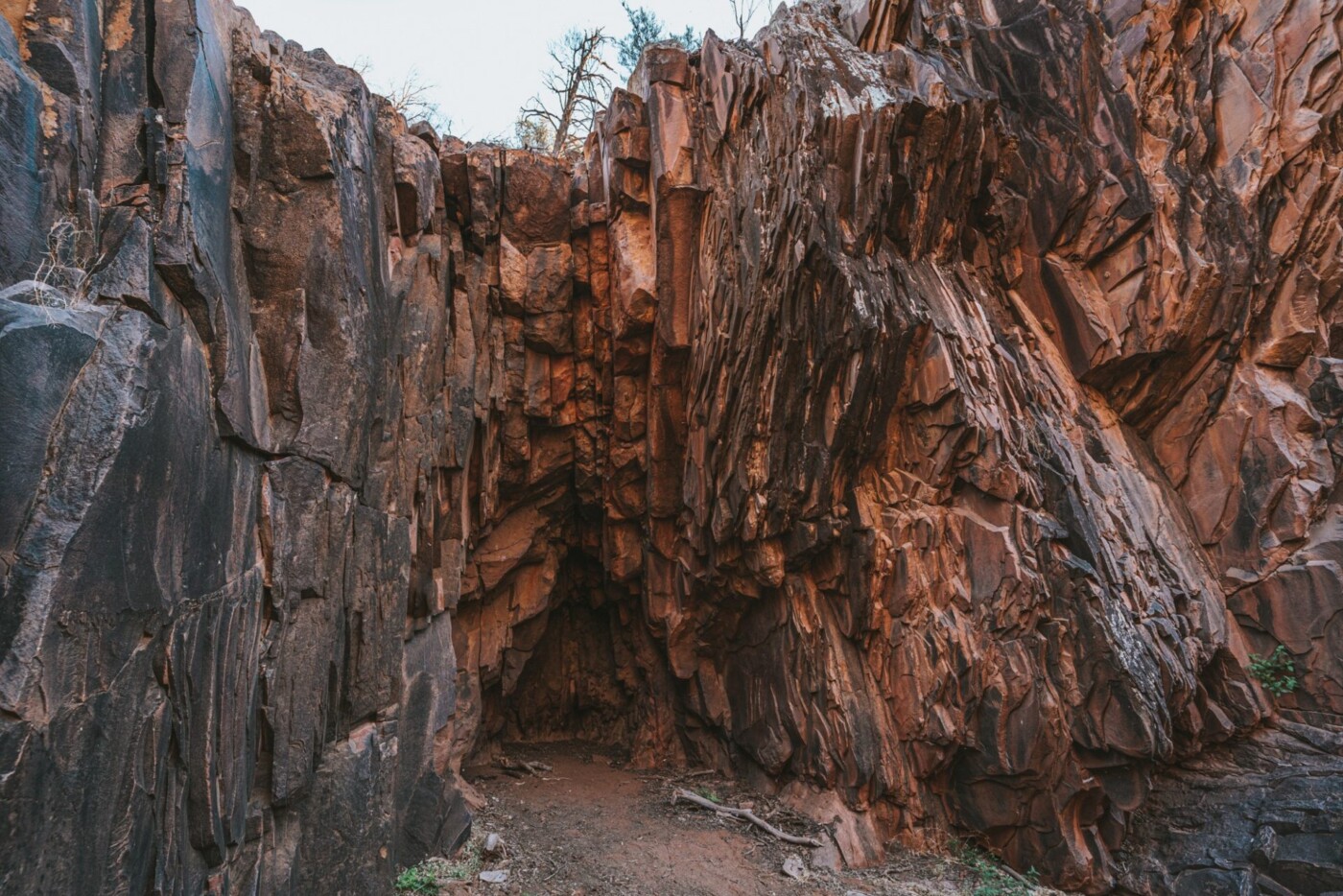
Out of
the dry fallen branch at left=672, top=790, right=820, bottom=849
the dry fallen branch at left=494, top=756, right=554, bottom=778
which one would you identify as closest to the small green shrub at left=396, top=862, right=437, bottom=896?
the dry fallen branch at left=672, top=790, right=820, bottom=849

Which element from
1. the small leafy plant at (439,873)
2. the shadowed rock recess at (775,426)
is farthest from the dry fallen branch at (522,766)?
the small leafy plant at (439,873)

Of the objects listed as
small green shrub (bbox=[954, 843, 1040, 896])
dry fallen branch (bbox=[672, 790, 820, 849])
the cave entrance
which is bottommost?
small green shrub (bbox=[954, 843, 1040, 896])

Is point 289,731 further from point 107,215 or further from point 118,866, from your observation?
point 107,215

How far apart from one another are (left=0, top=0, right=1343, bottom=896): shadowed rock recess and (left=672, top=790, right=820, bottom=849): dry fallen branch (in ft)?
1.58

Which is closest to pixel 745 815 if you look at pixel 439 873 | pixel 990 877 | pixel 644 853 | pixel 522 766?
pixel 644 853

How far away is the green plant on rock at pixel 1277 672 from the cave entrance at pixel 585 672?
8.42 m

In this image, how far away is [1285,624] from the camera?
9.19 m

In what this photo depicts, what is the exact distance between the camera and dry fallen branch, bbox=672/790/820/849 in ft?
29.5

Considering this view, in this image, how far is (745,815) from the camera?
31.7ft

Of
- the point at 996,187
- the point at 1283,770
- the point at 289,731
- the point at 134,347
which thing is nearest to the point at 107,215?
the point at 134,347

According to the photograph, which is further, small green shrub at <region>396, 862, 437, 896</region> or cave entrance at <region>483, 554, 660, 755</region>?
cave entrance at <region>483, 554, 660, 755</region>

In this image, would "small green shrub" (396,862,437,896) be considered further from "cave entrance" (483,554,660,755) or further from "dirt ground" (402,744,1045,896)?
"cave entrance" (483,554,660,755)

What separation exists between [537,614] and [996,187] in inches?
376

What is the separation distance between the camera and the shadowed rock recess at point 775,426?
492 cm
